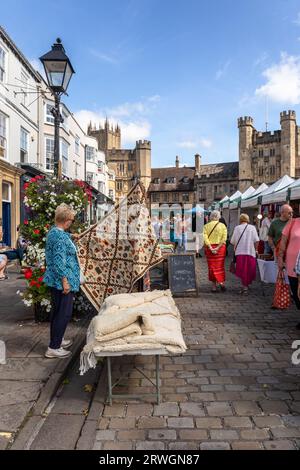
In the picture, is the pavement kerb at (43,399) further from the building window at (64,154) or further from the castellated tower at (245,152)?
the castellated tower at (245,152)

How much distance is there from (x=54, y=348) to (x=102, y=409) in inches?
56.1

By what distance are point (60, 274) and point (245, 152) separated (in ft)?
238

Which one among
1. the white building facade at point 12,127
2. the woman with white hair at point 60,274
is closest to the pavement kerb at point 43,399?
the woman with white hair at point 60,274

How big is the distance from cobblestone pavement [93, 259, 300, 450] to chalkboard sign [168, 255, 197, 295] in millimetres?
2335

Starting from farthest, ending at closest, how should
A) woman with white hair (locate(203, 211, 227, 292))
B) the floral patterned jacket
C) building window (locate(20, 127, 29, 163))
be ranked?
building window (locate(20, 127, 29, 163)) → woman with white hair (locate(203, 211, 227, 292)) → the floral patterned jacket

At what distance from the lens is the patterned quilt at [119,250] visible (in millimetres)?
5918

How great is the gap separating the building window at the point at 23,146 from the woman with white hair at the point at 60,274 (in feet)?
59.6

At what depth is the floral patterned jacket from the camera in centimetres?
451

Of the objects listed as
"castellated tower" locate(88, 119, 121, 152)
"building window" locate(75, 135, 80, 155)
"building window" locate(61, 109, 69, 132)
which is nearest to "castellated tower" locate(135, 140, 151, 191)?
"castellated tower" locate(88, 119, 121, 152)

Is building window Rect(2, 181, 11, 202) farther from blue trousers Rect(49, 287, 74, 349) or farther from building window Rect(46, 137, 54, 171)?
blue trousers Rect(49, 287, 74, 349)

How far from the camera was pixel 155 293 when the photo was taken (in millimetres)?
4871

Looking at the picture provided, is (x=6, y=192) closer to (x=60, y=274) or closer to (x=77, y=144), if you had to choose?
(x=60, y=274)

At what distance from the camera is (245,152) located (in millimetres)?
72812

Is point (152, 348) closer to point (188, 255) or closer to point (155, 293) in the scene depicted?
point (155, 293)
